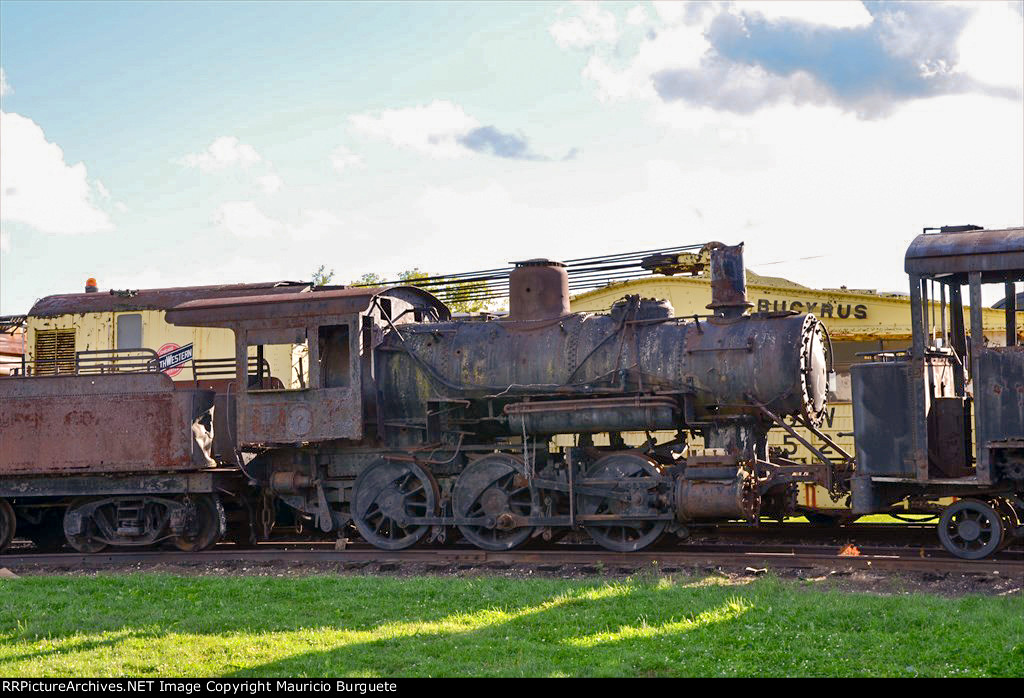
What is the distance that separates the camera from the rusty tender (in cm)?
1217

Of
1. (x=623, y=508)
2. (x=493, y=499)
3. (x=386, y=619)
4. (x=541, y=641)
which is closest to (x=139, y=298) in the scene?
(x=493, y=499)

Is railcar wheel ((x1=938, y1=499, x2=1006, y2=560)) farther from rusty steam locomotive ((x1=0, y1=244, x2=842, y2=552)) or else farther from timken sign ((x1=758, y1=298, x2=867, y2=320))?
timken sign ((x1=758, y1=298, x2=867, y2=320))

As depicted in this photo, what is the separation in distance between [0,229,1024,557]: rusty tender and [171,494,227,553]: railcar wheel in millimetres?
33

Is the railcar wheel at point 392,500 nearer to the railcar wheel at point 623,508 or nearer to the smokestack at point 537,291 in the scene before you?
the railcar wheel at point 623,508

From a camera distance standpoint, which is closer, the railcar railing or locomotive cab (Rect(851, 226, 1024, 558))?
locomotive cab (Rect(851, 226, 1024, 558))

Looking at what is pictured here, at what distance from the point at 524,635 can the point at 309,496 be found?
6.84 metres

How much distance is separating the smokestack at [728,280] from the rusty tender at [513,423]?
26mm

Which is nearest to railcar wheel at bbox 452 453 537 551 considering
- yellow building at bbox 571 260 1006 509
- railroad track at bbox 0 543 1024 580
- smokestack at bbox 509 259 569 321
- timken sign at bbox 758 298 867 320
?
railroad track at bbox 0 543 1024 580

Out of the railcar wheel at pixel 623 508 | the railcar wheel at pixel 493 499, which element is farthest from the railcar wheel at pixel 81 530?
the railcar wheel at pixel 623 508

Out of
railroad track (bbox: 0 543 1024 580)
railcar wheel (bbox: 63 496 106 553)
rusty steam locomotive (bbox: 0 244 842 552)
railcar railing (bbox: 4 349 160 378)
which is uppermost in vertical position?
railcar railing (bbox: 4 349 160 378)

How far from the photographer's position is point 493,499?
46.1 feet

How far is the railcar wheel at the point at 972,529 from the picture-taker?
1178 centimetres

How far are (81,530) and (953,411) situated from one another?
1139 cm
